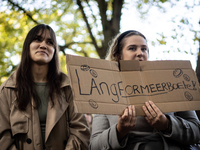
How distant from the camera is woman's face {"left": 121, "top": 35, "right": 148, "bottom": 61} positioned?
2.18m

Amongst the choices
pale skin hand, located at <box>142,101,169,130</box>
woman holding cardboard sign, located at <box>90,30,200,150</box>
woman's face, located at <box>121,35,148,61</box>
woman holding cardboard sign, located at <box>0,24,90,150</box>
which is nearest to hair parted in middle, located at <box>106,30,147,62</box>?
woman's face, located at <box>121,35,148,61</box>

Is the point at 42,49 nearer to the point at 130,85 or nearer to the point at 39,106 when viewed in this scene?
the point at 39,106

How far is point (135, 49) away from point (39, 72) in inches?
47.1

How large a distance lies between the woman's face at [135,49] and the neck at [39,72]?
997mm

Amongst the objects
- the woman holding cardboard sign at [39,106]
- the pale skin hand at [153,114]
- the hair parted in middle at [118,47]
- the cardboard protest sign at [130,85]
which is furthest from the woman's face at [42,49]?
the pale skin hand at [153,114]

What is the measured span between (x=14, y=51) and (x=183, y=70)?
297 inches

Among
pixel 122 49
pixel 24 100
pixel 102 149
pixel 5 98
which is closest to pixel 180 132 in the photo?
pixel 102 149

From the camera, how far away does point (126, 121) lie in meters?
1.63

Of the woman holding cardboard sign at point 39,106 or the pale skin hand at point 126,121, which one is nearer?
the pale skin hand at point 126,121

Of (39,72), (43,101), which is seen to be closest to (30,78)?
(39,72)

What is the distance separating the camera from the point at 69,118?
7.46ft

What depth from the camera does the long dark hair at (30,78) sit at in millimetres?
2148

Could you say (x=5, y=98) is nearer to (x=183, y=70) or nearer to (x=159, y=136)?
(x=159, y=136)

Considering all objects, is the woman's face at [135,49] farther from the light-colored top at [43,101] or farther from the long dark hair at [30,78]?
the light-colored top at [43,101]
